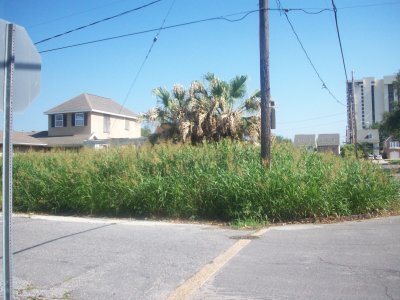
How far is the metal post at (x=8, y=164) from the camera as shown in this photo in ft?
10.8

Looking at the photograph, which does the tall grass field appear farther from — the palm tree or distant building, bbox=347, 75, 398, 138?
distant building, bbox=347, 75, 398, 138

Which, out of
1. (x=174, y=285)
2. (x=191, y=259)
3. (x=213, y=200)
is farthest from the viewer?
(x=213, y=200)

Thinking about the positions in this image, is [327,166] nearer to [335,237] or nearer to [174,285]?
[335,237]

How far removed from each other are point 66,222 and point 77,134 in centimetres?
2570

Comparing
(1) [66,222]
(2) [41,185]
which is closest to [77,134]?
(2) [41,185]

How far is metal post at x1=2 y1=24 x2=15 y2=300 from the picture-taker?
3.29m

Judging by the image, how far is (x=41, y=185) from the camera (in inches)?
526

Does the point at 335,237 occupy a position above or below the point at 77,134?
below

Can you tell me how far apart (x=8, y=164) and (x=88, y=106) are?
32865 mm

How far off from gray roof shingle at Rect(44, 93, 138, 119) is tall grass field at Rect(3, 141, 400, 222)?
21501 mm

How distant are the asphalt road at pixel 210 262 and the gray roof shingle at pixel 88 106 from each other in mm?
26853

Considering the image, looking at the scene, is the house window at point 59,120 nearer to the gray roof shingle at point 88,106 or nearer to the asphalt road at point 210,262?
the gray roof shingle at point 88,106

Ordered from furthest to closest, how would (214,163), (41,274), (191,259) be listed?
(214,163) < (191,259) < (41,274)

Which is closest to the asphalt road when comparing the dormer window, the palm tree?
the palm tree
